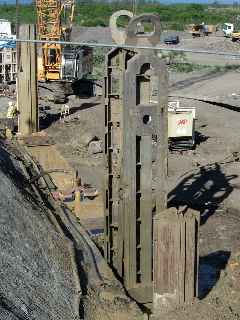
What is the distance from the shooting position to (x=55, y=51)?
29281 millimetres

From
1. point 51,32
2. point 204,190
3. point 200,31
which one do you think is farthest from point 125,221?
point 200,31

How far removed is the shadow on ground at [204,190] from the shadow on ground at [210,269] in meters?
2.04

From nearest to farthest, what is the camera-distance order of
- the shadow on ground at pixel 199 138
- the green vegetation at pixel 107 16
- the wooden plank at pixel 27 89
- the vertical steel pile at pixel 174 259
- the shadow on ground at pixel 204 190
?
the vertical steel pile at pixel 174 259 → the shadow on ground at pixel 204 190 → the wooden plank at pixel 27 89 → the shadow on ground at pixel 199 138 → the green vegetation at pixel 107 16

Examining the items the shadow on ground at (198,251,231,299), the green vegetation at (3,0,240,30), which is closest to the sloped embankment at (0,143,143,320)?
the shadow on ground at (198,251,231,299)

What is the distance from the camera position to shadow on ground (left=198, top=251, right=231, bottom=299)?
11462mm

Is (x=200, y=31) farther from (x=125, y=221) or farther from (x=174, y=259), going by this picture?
(x=174, y=259)

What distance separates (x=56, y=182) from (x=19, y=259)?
24.5 feet

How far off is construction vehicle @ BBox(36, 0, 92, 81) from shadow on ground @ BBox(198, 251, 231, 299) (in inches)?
673

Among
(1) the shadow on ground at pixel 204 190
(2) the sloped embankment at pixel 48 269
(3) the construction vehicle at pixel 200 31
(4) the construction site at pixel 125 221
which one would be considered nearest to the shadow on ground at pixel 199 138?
(1) the shadow on ground at pixel 204 190

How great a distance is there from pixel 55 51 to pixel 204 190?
44.6 ft

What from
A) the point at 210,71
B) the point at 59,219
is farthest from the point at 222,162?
the point at 210,71

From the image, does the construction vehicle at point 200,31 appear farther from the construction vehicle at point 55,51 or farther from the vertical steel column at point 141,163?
the vertical steel column at point 141,163

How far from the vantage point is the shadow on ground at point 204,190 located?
16406 millimetres

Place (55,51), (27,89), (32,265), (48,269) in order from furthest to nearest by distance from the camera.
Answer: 1. (55,51)
2. (27,89)
3. (48,269)
4. (32,265)
